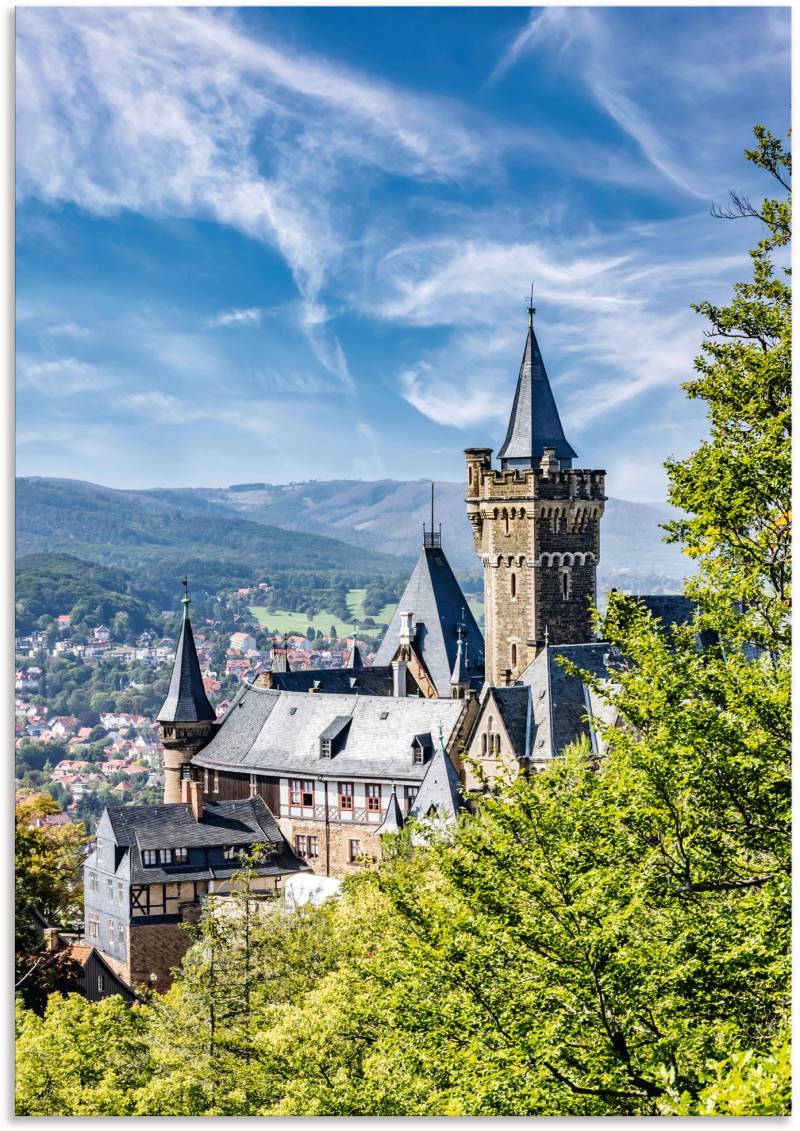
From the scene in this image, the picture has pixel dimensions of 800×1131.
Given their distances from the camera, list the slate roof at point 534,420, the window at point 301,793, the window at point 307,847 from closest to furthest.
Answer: the slate roof at point 534,420 < the window at point 307,847 < the window at point 301,793

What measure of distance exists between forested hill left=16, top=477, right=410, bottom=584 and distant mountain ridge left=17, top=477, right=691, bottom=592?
0.14 metres

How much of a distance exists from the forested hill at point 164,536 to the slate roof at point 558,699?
53.1ft

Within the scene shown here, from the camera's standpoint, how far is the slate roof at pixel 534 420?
56.4 meters

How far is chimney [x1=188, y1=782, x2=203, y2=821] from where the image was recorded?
54.2 m

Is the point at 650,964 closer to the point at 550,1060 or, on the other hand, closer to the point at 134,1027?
the point at 550,1060

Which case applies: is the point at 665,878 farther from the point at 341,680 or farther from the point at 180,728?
the point at 341,680

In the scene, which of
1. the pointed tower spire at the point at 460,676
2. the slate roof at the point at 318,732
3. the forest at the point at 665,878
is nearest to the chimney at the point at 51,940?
the slate roof at the point at 318,732

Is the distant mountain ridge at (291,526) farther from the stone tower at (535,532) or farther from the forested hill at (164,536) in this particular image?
the stone tower at (535,532)

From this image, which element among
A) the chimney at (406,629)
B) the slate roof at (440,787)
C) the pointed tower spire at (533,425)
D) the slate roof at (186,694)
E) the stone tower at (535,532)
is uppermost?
the pointed tower spire at (533,425)

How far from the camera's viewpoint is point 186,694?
6288 centimetres

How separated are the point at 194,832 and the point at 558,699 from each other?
47.8ft

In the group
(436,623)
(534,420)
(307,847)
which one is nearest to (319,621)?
(436,623)

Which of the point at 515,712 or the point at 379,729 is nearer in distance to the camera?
the point at 515,712

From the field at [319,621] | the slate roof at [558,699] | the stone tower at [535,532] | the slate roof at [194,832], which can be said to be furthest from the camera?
the field at [319,621]
